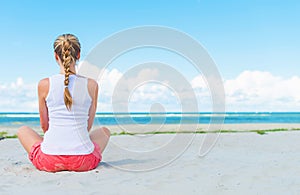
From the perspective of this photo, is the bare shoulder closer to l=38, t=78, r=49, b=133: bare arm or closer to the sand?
l=38, t=78, r=49, b=133: bare arm

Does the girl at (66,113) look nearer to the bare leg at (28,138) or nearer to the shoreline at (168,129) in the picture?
the bare leg at (28,138)

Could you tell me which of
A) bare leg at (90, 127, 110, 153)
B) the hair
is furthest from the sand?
the hair

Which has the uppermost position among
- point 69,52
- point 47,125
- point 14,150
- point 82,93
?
point 69,52

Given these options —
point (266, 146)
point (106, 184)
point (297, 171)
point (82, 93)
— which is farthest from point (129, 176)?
point (266, 146)

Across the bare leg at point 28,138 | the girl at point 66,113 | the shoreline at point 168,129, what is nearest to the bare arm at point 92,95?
the girl at point 66,113

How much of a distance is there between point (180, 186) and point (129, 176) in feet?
2.06

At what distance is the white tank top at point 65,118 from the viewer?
3484 mm

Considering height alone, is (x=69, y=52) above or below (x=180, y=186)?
above

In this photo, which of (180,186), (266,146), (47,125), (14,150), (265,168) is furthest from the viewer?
(266,146)

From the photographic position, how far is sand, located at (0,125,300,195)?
122 inches

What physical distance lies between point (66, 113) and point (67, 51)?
0.61 meters

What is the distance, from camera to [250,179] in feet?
11.5

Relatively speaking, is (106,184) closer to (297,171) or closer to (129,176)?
(129,176)

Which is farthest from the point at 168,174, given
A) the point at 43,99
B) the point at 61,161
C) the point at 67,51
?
the point at 67,51
